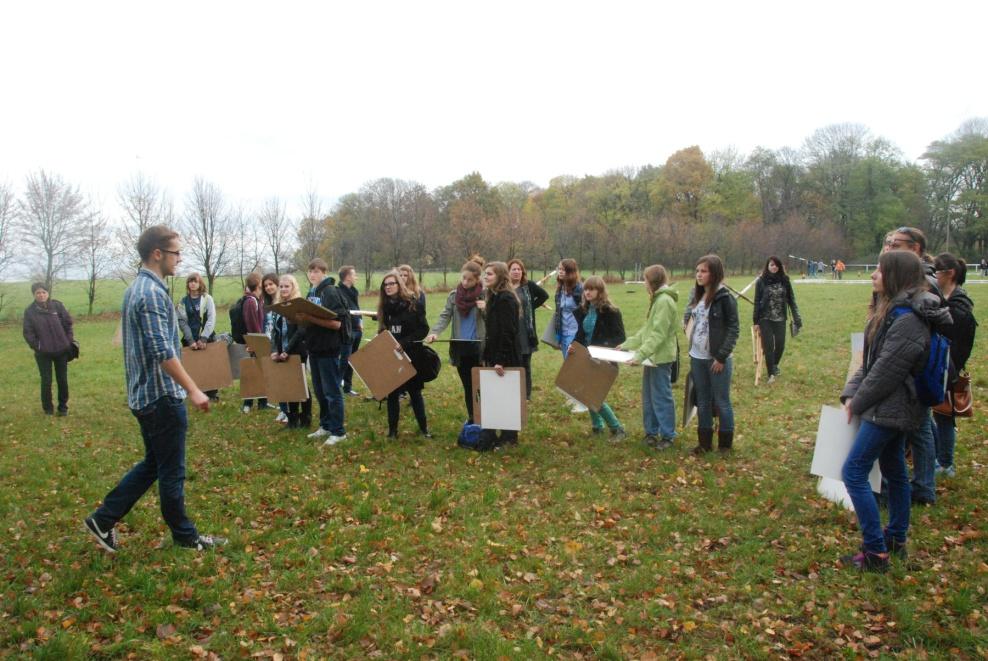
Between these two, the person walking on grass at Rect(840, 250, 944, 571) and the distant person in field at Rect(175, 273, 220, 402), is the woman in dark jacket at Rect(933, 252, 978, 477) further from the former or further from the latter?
the distant person in field at Rect(175, 273, 220, 402)

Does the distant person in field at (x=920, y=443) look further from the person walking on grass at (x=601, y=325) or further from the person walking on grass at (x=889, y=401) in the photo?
the person walking on grass at (x=601, y=325)

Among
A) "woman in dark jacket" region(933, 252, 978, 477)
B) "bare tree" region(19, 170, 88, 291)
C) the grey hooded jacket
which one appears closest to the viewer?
the grey hooded jacket

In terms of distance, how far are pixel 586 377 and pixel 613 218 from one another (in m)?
60.6

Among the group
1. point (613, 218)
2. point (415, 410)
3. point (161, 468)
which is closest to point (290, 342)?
point (415, 410)

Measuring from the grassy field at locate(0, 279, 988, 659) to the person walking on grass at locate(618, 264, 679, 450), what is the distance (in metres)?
0.30

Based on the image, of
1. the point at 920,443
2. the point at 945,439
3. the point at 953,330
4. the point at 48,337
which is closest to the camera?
the point at 920,443

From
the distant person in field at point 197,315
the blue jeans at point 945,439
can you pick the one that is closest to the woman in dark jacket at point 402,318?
the distant person in field at point 197,315

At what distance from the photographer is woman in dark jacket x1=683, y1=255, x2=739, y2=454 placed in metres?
6.52

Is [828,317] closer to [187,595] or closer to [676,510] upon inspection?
[676,510]

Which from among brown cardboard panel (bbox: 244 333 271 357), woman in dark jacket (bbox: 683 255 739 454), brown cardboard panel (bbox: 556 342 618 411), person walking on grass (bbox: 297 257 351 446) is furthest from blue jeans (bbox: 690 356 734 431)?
brown cardboard panel (bbox: 244 333 271 357)

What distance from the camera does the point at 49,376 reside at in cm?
970

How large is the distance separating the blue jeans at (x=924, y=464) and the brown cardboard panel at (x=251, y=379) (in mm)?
7607

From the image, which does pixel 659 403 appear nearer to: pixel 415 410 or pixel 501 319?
pixel 501 319

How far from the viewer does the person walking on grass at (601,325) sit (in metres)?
7.82
